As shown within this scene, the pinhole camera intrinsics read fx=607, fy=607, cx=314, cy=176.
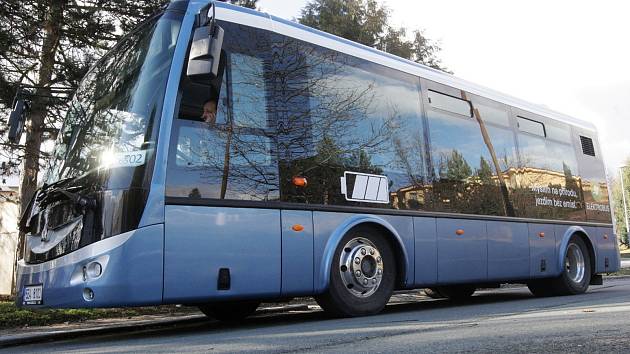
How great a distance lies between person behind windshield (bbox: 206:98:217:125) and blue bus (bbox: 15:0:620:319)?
0.02 metres

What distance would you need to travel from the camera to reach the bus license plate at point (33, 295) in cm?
560

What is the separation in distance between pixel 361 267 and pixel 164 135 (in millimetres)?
2703

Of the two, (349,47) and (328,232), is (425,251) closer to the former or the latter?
(328,232)

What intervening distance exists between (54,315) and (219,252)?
4468 millimetres

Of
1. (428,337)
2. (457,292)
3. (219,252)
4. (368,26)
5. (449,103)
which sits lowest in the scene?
(428,337)

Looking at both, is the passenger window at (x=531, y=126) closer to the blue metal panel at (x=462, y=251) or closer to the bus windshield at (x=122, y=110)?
the blue metal panel at (x=462, y=251)

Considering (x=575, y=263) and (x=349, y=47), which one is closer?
(x=349, y=47)

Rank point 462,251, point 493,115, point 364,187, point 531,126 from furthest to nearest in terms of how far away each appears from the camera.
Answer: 1. point 531,126
2. point 493,115
3. point 462,251
4. point 364,187

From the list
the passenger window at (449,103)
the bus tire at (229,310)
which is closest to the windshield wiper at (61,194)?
the bus tire at (229,310)

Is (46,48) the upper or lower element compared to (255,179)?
upper

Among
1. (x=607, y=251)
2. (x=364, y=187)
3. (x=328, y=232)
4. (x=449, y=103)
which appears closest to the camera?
(x=328, y=232)

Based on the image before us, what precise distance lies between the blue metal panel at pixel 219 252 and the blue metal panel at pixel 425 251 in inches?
83.8

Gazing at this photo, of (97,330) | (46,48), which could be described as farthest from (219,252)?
(46,48)

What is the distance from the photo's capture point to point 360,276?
6816 mm
